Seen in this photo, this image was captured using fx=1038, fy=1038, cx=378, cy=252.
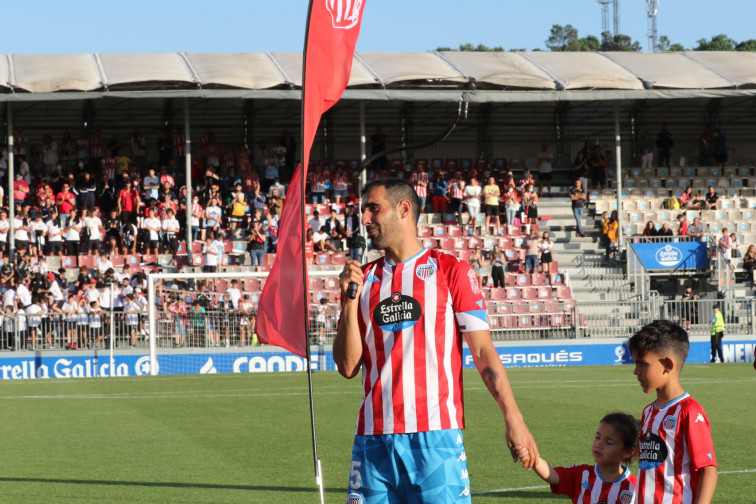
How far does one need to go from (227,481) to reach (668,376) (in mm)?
5249

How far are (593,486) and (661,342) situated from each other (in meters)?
0.78

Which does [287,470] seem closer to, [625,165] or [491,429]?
[491,429]

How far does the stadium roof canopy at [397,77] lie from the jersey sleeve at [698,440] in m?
25.1

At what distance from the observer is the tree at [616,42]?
11888 centimetres

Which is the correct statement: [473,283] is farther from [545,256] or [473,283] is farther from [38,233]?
[38,233]

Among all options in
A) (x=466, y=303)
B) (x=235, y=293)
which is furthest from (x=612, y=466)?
(x=235, y=293)

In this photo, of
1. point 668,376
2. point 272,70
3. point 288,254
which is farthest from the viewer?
point 272,70

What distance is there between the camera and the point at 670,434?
445cm

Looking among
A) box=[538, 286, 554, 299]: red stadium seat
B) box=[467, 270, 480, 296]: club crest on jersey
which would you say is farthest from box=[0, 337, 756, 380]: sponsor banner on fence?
box=[467, 270, 480, 296]: club crest on jersey

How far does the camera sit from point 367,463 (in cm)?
418

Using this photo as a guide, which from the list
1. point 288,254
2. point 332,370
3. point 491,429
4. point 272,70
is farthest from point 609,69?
point 288,254

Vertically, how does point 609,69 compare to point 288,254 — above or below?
above

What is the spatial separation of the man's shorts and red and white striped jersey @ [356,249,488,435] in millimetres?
45

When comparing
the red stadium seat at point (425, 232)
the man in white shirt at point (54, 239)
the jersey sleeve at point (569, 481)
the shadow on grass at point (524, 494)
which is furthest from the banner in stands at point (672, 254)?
the jersey sleeve at point (569, 481)
